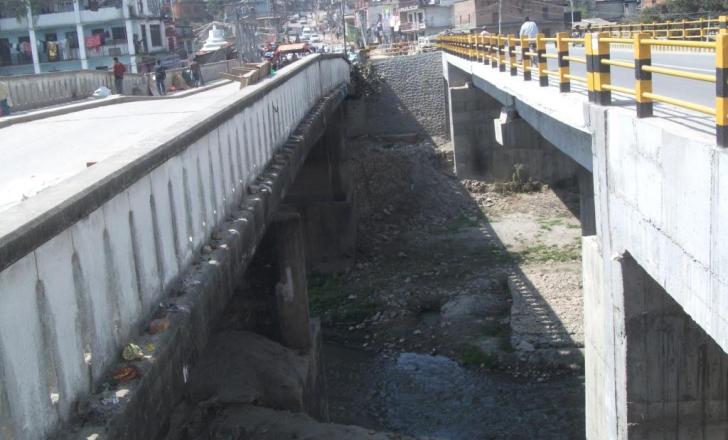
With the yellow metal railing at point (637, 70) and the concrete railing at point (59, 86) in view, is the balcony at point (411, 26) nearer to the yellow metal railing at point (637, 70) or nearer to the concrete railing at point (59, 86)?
the concrete railing at point (59, 86)

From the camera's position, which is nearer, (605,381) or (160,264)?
(160,264)

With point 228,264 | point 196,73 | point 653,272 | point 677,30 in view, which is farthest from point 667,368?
point 196,73

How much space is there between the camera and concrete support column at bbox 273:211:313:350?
14055mm

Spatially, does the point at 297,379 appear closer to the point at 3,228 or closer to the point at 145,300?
the point at 145,300

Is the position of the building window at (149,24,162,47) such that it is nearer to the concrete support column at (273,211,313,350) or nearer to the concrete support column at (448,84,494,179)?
the concrete support column at (448,84,494,179)

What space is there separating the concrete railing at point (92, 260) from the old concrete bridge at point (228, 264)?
0.05 feet

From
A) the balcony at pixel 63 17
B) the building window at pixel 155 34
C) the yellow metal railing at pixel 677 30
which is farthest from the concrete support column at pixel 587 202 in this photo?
the building window at pixel 155 34

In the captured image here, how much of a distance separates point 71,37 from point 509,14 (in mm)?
33566

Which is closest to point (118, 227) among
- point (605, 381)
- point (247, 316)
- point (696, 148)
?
point (696, 148)

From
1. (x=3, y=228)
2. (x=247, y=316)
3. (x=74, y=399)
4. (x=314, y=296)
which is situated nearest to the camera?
(x=3, y=228)

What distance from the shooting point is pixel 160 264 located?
6594mm

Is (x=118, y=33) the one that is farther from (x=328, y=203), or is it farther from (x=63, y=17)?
(x=328, y=203)

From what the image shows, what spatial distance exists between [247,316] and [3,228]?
A: 10297mm

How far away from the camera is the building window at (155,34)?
190ft
